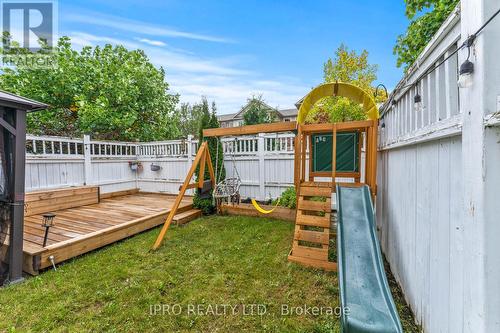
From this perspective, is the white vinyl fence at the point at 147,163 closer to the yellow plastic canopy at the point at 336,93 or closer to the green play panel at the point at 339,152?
the green play panel at the point at 339,152

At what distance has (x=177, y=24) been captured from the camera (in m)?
8.51

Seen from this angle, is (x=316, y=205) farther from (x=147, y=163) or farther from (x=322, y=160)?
(x=147, y=163)

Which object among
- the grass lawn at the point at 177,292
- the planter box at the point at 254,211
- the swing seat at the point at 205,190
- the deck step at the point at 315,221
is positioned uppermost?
the swing seat at the point at 205,190

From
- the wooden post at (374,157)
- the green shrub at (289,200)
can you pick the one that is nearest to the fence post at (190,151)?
the green shrub at (289,200)

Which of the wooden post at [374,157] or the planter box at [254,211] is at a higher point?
the wooden post at [374,157]

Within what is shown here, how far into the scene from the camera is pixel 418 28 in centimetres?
496

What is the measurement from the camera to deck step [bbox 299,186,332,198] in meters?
3.79

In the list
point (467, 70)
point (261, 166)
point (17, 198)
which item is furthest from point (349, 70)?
point (17, 198)

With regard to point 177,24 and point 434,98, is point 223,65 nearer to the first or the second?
point 177,24

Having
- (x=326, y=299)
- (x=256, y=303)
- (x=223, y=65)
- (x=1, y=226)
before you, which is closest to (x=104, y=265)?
(x=1, y=226)

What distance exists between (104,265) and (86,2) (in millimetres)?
6605

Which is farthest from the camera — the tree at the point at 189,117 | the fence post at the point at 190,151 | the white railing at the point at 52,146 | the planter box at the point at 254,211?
the tree at the point at 189,117

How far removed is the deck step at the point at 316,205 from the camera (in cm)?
363

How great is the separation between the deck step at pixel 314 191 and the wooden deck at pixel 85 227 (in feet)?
10.7
